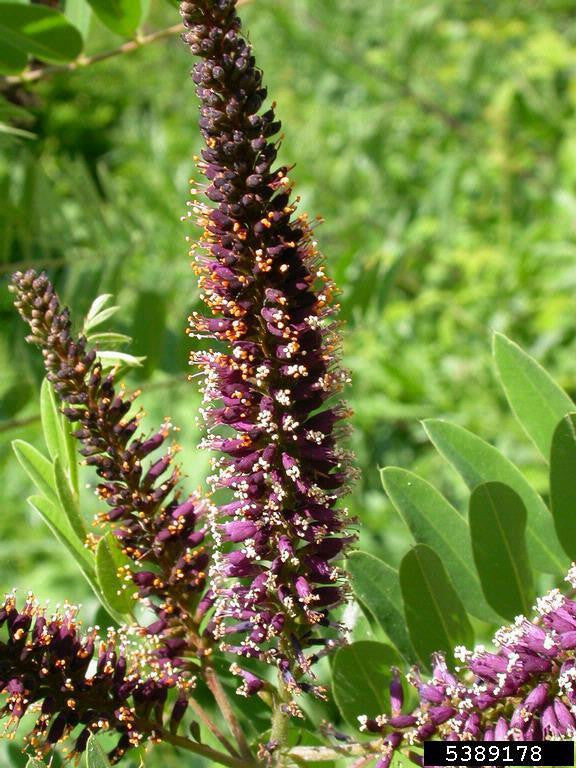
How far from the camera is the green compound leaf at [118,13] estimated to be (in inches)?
64.3

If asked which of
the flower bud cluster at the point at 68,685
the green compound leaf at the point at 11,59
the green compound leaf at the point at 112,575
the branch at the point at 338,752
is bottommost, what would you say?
the branch at the point at 338,752

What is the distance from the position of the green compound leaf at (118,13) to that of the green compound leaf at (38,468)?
878 millimetres

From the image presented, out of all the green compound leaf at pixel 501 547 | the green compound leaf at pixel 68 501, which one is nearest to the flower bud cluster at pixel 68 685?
the green compound leaf at pixel 68 501

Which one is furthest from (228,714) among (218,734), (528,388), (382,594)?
(528,388)

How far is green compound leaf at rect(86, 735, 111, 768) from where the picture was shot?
3.25 ft

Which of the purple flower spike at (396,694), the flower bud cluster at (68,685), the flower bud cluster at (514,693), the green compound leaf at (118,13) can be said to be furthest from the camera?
the green compound leaf at (118,13)

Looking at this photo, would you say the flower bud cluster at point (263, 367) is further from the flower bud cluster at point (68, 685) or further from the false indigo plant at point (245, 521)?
the flower bud cluster at point (68, 685)

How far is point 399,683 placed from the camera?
118 centimetres

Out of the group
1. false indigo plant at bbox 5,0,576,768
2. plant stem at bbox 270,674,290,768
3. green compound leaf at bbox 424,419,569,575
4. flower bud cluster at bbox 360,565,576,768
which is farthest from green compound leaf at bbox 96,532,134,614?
green compound leaf at bbox 424,419,569,575

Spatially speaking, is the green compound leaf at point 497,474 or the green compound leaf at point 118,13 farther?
the green compound leaf at point 118,13

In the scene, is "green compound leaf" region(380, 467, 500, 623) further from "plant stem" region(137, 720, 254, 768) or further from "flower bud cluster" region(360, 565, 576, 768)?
"plant stem" region(137, 720, 254, 768)

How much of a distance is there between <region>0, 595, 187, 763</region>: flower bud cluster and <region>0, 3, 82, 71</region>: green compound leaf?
1.00 metres

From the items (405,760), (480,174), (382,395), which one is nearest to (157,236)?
(382,395)

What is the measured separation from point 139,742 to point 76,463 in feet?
1.20
